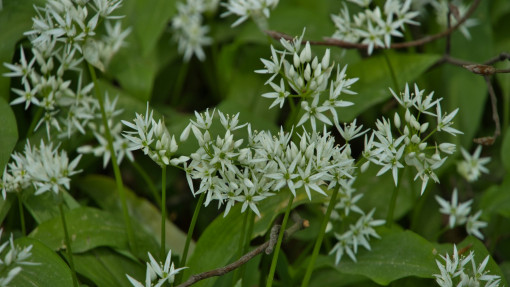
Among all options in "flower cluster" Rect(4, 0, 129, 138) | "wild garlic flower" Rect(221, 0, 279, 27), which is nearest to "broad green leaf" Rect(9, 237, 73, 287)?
"flower cluster" Rect(4, 0, 129, 138)

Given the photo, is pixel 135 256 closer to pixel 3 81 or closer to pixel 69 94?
pixel 69 94

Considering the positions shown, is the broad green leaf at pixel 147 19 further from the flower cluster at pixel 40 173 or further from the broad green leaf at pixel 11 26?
the flower cluster at pixel 40 173

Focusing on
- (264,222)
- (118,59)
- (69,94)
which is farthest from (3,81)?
(264,222)

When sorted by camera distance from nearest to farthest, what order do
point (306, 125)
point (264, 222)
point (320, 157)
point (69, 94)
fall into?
1. point (320, 157)
2. point (264, 222)
3. point (69, 94)
4. point (306, 125)

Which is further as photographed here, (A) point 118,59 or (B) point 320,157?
(A) point 118,59

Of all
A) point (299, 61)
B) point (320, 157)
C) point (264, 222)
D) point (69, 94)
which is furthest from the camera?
point (69, 94)

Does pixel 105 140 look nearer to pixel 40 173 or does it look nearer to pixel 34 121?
pixel 34 121
